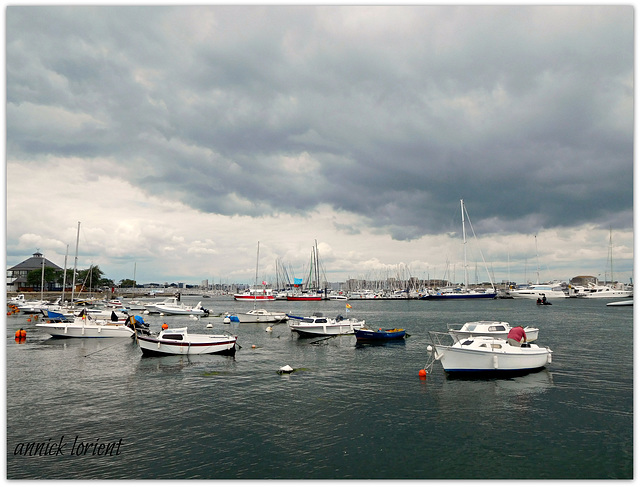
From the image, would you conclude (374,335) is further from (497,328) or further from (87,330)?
(87,330)

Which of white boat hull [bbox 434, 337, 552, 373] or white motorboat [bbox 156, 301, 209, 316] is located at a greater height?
white boat hull [bbox 434, 337, 552, 373]

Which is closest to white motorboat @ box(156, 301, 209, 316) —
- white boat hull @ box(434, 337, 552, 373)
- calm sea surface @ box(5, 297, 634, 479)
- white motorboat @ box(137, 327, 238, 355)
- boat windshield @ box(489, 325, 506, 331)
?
white motorboat @ box(137, 327, 238, 355)

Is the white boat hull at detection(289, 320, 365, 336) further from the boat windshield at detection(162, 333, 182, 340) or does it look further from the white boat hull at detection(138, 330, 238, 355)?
the boat windshield at detection(162, 333, 182, 340)

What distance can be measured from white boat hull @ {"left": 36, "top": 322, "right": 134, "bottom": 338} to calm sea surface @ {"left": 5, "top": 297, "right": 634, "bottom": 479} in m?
18.3

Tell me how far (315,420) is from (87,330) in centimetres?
5188

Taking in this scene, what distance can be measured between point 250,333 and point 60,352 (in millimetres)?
29702

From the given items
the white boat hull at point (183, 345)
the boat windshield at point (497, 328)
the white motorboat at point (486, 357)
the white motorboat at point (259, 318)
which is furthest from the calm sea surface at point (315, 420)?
the white motorboat at point (259, 318)

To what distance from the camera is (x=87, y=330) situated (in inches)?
2435

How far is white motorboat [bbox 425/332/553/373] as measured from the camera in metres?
34.6

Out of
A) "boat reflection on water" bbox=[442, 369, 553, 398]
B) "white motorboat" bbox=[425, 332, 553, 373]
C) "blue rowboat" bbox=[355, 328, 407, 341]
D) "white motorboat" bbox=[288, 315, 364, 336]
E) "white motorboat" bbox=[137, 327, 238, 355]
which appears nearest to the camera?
"boat reflection on water" bbox=[442, 369, 553, 398]

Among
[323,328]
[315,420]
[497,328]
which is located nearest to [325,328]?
[323,328]

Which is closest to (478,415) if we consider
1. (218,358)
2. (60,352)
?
(218,358)

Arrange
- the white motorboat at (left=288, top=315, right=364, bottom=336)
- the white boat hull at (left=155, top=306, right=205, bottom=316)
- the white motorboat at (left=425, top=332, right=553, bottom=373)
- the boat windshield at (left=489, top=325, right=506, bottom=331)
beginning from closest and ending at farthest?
1. the white motorboat at (left=425, top=332, right=553, bottom=373)
2. the boat windshield at (left=489, top=325, right=506, bottom=331)
3. the white motorboat at (left=288, top=315, right=364, bottom=336)
4. the white boat hull at (left=155, top=306, right=205, bottom=316)

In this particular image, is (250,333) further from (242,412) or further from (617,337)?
(617,337)
